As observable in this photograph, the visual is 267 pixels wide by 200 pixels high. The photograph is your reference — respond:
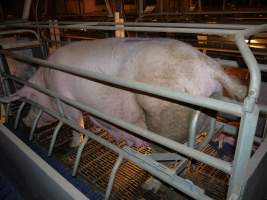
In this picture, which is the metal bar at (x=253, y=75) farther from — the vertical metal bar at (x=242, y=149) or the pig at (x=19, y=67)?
the pig at (x=19, y=67)

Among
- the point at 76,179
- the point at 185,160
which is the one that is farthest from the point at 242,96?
the point at 76,179

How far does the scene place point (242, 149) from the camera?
1.14 metres

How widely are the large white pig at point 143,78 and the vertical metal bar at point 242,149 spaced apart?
0.65 meters

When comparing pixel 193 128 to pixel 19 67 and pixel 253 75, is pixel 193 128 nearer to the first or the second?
pixel 253 75

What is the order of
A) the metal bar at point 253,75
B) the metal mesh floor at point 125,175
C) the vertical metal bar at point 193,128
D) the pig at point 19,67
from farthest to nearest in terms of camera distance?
the pig at point 19,67, the metal mesh floor at point 125,175, the vertical metal bar at point 193,128, the metal bar at point 253,75

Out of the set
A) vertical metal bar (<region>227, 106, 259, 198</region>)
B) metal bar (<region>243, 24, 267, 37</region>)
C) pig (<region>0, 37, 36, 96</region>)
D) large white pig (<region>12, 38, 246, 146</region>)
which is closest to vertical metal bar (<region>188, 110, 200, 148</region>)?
large white pig (<region>12, 38, 246, 146</region>)

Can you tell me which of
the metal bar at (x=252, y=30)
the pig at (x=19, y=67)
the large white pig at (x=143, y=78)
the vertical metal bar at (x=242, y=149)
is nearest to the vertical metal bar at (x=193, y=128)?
the large white pig at (x=143, y=78)

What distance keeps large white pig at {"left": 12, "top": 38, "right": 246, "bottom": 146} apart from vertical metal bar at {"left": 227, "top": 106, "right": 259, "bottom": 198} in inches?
25.6

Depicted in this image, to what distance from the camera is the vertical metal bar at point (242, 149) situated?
3.45 feet

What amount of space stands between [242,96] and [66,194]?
4.97 feet

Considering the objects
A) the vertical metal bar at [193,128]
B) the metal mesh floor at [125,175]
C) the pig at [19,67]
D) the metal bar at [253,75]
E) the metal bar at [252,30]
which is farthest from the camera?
the pig at [19,67]

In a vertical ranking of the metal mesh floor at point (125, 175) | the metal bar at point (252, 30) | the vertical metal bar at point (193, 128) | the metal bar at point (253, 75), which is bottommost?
the metal mesh floor at point (125, 175)

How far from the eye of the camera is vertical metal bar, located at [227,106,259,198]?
41.4 inches

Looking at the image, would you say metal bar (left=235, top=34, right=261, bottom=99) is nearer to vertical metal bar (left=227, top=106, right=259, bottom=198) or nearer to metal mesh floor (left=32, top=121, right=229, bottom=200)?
vertical metal bar (left=227, top=106, right=259, bottom=198)
